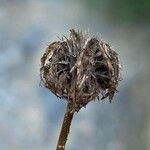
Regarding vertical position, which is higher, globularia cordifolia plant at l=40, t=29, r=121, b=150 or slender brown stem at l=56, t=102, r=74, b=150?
globularia cordifolia plant at l=40, t=29, r=121, b=150

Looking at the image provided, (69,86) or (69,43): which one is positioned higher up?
(69,43)

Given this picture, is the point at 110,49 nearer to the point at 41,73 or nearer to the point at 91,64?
the point at 91,64

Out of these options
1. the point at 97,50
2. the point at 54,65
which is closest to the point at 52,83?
the point at 54,65

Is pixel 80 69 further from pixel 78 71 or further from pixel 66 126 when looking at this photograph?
pixel 66 126

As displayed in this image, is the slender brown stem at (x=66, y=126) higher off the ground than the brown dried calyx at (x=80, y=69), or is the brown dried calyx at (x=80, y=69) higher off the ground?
the brown dried calyx at (x=80, y=69)

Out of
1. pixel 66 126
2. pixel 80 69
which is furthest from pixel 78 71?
pixel 66 126
